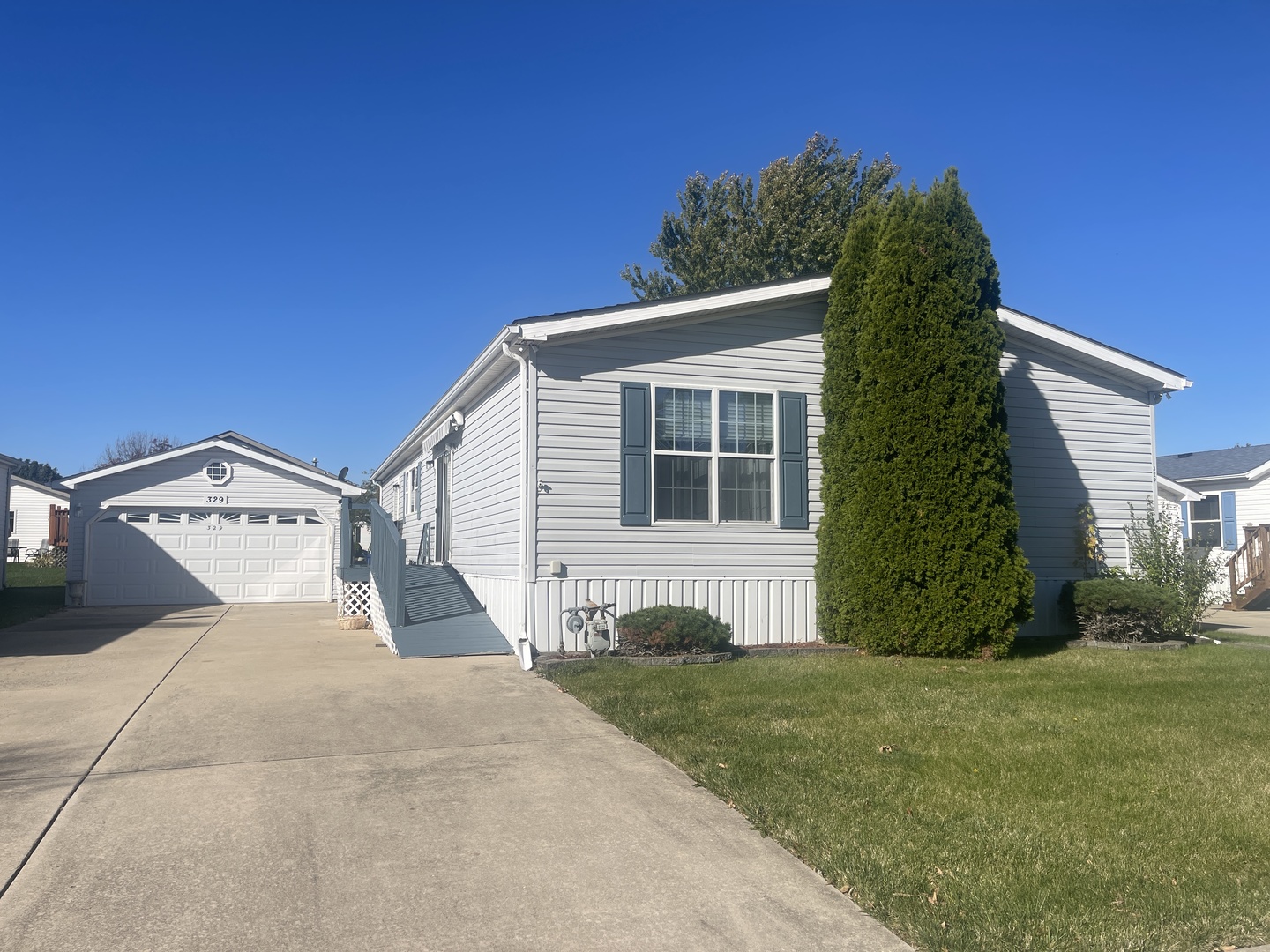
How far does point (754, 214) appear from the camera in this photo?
100ft

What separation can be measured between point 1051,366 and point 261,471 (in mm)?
17493

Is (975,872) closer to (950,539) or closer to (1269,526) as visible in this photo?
(950,539)

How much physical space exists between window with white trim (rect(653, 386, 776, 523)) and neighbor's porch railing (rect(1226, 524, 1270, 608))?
48.2ft

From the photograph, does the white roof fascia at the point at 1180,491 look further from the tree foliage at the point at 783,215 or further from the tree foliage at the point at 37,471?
the tree foliage at the point at 37,471

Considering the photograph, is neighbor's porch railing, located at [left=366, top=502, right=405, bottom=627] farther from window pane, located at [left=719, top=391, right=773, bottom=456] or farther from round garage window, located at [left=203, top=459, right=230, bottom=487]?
round garage window, located at [left=203, top=459, right=230, bottom=487]

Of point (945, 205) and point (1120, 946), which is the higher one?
point (945, 205)

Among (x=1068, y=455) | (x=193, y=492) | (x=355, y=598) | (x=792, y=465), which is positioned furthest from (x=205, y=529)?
(x=1068, y=455)

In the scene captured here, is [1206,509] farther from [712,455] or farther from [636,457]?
[636,457]

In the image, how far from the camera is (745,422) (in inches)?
458

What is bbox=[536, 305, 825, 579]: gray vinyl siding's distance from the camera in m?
10.9

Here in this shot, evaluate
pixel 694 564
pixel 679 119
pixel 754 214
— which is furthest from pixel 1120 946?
pixel 754 214

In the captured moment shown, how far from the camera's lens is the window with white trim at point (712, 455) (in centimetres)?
1134

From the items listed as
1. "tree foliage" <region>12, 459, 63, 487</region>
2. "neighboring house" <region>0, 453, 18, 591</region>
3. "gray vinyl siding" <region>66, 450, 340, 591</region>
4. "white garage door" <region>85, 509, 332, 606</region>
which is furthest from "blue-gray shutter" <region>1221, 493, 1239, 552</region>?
"tree foliage" <region>12, 459, 63, 487</region>

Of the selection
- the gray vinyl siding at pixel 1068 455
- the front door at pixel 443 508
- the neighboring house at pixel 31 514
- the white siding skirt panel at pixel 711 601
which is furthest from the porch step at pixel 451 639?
the neighboring house at pixel 31 514
